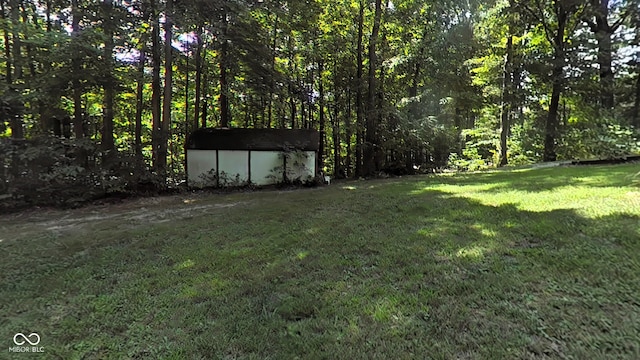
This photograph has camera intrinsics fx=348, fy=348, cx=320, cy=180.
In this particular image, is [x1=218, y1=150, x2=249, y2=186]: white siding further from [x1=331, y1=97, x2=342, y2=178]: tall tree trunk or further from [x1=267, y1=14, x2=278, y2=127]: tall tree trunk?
[x1=331, y1=97, x2=342, y2=178]: tall tree trunk

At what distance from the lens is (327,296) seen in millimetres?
2658

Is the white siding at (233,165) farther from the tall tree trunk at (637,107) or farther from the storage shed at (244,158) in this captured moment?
the tall tree trunk at (637,107)

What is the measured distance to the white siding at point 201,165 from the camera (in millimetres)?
9977

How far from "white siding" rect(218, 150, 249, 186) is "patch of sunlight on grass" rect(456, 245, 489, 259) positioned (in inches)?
299

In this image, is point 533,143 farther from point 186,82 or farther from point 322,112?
point 186,82

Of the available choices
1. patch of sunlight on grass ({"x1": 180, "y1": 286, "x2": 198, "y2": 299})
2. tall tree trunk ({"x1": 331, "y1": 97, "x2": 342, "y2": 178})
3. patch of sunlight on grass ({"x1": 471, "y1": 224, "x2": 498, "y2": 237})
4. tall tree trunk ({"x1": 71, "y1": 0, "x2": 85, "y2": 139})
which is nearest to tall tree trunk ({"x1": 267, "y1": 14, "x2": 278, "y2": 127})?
tall tree trunk ({"x1": 331, "y1": 97, "x2": 342, "y2": 178})

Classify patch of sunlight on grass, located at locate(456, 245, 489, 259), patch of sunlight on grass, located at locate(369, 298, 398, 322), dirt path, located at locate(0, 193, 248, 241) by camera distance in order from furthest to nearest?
dirt path, located at locate(0, 193, 248, 241) → patch of sunlight on grass, located at locate(456, 245, 489, 259) → patch of sunlight on grass, located at locate(369, 298, 398, 322)

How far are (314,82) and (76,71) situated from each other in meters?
8.78

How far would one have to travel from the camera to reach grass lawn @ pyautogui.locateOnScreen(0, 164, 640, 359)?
2.04 metres

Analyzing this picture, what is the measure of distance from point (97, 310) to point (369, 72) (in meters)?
11.6

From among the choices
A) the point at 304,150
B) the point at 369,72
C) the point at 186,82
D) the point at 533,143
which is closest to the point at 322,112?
the point at 369,72

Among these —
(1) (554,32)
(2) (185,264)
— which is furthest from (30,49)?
(1) (554,32)

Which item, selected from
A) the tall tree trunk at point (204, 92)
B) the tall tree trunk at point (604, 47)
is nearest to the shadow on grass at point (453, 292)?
the tall tree trunk at point (204, 92)

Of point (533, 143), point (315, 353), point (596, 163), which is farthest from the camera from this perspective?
point (533, 143)
